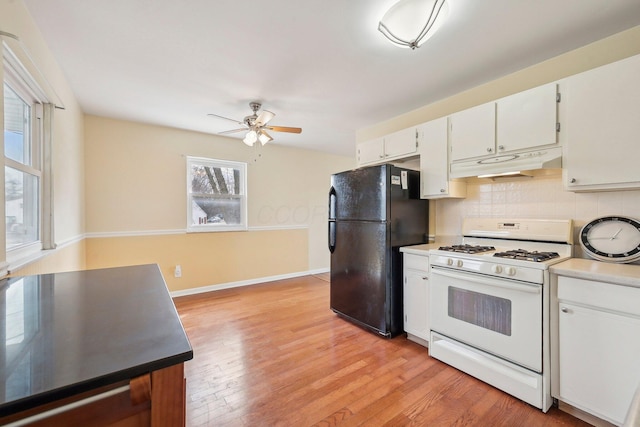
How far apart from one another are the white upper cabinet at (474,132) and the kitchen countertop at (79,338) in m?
2.43

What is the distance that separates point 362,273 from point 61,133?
2.99m

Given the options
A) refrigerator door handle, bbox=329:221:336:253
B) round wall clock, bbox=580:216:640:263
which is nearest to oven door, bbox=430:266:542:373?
round wall clock, bbox=580:216:640:263

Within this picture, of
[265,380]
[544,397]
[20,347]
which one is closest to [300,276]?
[265,380]

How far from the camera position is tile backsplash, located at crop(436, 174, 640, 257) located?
5.97 ft

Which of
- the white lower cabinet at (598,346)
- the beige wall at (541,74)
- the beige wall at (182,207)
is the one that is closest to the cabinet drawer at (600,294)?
the white lower cabinet at (598,346)

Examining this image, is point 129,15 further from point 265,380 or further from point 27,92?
point 265,380

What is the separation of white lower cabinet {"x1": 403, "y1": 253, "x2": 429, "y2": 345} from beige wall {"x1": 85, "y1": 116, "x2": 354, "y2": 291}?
108 inches

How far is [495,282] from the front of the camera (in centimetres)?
183

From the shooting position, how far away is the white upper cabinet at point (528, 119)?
187 cm

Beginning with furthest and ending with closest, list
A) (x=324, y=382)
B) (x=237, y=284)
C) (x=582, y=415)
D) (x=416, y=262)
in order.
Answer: (x=237, y=284) → (x=416, y=262) → (x=324, y=382) → (x=582, y=415)

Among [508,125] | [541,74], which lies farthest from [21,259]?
[541,74]

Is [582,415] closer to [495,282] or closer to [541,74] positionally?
[495,282]

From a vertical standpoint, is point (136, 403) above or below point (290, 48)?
below

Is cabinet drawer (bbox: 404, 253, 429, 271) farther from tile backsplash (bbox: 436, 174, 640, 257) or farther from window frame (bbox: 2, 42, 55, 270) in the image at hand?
window frame (bbox: 2, 42, 55, 270)
